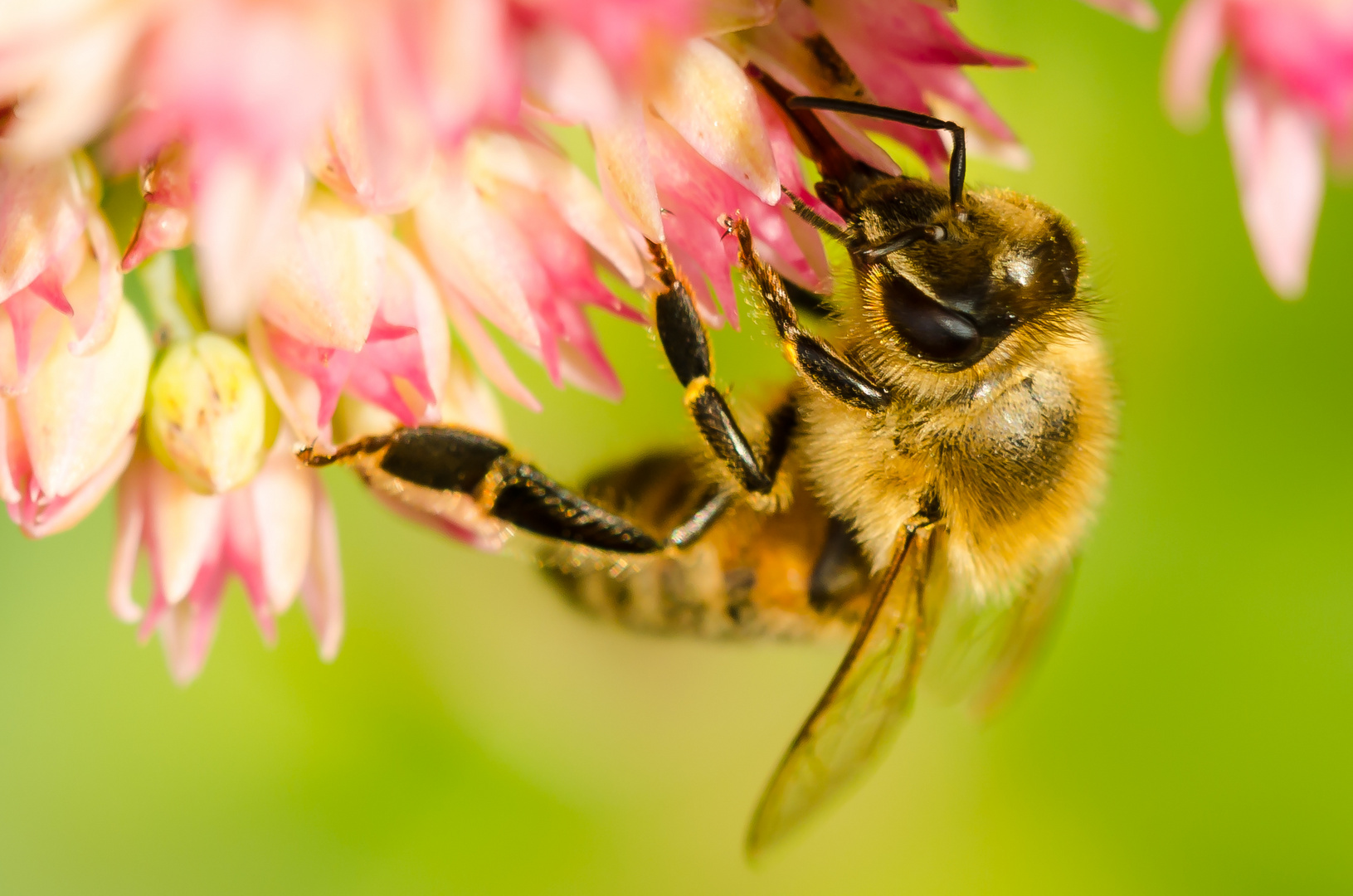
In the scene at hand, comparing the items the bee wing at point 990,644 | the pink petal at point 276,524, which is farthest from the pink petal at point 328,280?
the bee wing at point 990,644

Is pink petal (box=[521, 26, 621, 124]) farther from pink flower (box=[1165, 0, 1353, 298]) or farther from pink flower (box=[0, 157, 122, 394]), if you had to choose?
pink flower (box=[0, 157, 122, 394])

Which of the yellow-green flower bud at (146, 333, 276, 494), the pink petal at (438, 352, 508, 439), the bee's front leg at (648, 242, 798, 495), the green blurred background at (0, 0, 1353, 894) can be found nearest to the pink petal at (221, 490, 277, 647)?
the yellow-green flower bud at (146, 333, 276, 494)

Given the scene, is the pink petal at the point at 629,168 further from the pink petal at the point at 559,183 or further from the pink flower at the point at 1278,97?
the pink flower at the point at 1278,97

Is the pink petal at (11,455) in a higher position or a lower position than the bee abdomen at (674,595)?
higher

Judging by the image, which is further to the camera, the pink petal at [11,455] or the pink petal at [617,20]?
the pink petal at [11,455]

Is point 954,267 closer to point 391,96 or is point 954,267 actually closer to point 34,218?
point 391,96

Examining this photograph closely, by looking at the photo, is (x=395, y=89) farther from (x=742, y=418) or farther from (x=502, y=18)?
(x=742, y=418)

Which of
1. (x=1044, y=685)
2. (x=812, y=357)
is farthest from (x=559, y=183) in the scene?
(x=1044, y=685)
